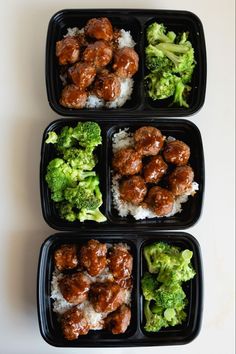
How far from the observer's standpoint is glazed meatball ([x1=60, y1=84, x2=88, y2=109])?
10.3 feet

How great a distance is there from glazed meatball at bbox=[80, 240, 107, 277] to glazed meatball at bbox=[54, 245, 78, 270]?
55mm

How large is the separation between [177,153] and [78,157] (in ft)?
2.24

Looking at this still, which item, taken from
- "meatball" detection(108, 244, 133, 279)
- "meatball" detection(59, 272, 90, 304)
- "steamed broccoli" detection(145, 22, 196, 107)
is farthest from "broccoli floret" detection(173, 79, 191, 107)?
"meatball" detection(59, 272, 90, 304)

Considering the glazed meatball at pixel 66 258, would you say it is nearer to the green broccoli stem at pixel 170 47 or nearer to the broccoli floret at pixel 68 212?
the broccoli floret at pixel 68 212

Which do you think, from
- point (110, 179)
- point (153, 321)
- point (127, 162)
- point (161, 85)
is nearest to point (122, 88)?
point (161, 85)

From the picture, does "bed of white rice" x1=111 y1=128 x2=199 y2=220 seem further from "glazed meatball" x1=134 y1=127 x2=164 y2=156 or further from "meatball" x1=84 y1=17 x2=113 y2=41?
"meatball" x1=84 y1=17 x2=113 y2=41

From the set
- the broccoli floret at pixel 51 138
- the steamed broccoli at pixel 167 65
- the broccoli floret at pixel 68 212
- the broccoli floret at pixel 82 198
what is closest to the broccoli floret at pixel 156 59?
the steamed broccoli at pixel 167 65

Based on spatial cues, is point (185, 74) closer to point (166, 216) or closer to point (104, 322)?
point (166, 216)

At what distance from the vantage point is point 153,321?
315 centimetres

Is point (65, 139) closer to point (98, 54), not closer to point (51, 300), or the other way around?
point (98, 54)
